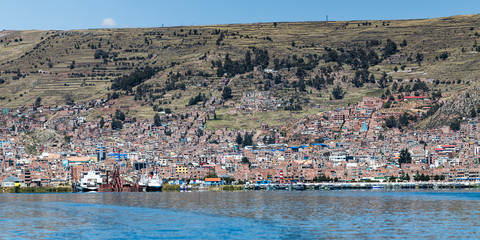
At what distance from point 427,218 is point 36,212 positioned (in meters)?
43.5

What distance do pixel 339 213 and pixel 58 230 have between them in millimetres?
31216

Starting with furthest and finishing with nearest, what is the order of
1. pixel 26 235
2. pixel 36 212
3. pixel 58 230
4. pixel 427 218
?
pixel 36 212, pixel 427 218, pixel 58 230, pixel 26 235

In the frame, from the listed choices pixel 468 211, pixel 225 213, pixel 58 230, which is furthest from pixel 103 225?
pixel 468 211

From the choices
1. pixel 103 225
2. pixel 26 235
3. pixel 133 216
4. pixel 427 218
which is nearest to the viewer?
pixel 26 235

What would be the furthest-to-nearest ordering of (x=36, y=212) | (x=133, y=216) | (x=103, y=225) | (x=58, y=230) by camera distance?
(x=36, y=212)
(x=133, y=216)
(x=103, y=225)
(x=58, y=230)

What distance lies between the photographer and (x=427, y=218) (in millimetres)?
77375

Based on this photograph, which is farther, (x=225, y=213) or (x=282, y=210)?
(x=282, y=210)

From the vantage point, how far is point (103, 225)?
72625mm

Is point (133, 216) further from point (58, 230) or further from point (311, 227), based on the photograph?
point (311, 227)

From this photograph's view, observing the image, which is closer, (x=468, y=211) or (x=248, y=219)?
(x=248, y=219)

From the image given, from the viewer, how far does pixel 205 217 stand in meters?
80.3

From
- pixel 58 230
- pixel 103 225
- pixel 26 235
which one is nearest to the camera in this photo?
pixel 26 235

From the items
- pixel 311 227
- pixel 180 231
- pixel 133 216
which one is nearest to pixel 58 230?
pixel 180 231

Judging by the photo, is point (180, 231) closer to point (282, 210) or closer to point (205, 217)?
point (205, 217)
